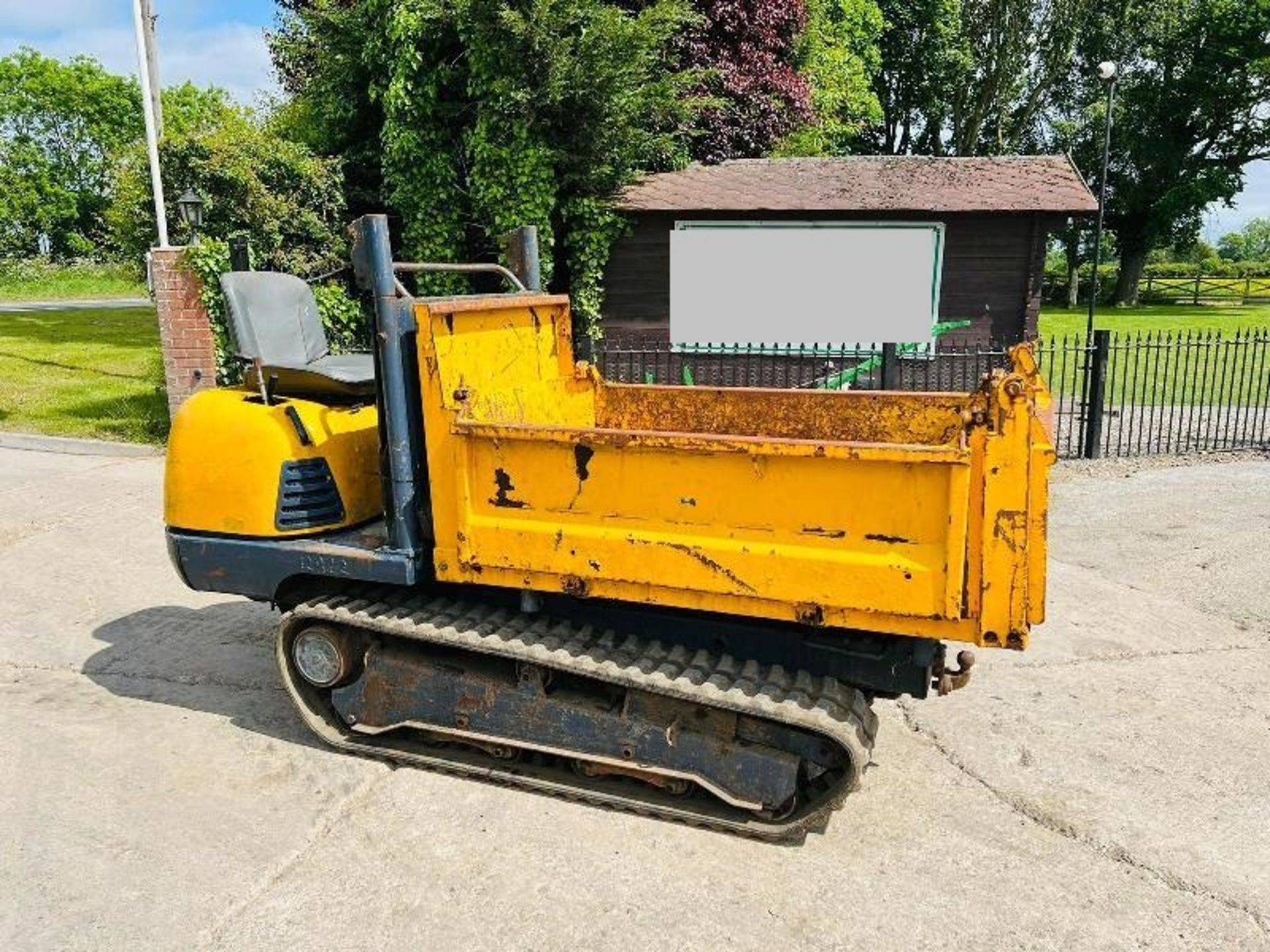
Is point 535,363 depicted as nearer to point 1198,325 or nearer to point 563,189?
point 563,189

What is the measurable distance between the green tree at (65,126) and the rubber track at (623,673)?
6978cm

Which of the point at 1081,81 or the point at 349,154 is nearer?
the point at 349,154

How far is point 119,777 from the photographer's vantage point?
4312 mm

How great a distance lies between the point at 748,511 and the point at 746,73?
15423mm

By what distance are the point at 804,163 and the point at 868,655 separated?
12.2 metres

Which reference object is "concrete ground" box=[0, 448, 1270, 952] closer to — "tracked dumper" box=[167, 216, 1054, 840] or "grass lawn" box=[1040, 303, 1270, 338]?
"tracked dumper" box=[167, 216, 1054, 840]

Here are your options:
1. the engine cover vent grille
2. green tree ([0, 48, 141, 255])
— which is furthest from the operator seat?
green tree ([0, 48, 141, 255])

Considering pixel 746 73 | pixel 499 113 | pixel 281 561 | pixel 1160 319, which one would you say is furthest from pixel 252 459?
pixel 1160 319

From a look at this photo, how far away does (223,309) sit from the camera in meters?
10.3

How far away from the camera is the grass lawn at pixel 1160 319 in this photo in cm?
2647

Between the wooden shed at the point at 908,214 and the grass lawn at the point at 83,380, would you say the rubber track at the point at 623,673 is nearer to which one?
the grass lawn at the point at 83,380

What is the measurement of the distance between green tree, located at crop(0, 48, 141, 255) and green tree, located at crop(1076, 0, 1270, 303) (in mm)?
58872

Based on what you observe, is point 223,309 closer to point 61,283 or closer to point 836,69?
point 836,69

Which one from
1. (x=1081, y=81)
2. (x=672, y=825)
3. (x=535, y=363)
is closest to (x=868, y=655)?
(x=672, y=825)
